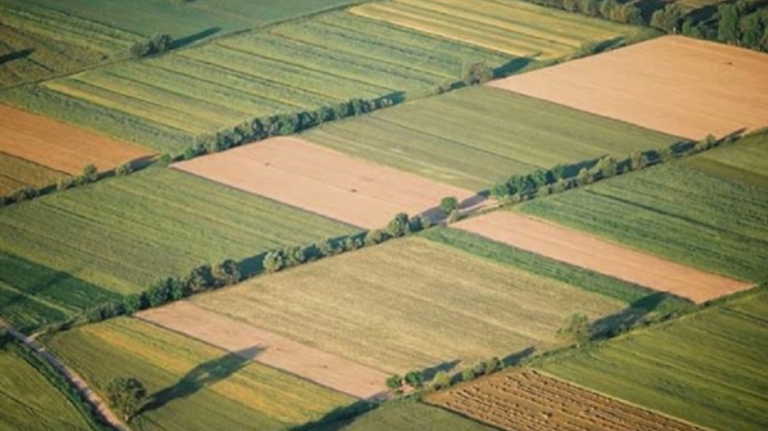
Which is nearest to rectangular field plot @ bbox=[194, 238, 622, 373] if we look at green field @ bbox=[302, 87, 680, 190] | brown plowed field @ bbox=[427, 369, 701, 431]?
brown plowed field @ bbox=[427, 369, 701, 431]

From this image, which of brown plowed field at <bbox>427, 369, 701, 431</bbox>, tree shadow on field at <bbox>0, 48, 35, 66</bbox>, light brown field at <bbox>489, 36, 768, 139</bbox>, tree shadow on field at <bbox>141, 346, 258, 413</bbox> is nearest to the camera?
brown plowed field at <bbox>427, 369, 701, 431</bbox>

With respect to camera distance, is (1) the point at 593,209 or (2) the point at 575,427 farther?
(1) the point at 593,209

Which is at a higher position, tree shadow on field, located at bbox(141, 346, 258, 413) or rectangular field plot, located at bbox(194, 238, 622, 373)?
rectangular field plot, located at bbox(194, 238, 622, 373)

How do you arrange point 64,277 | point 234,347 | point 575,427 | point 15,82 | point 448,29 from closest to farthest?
point 575,427 → point 234,347 → point 64,277 → point 15,82 → point 448,29

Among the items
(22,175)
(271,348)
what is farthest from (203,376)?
(22,175)

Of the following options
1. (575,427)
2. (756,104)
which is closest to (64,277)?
Result: (575,427)

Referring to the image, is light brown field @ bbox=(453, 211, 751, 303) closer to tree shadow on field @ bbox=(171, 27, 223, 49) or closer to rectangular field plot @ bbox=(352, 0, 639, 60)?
rectangular field plot @ bbox=(352, 0, 639, 60)

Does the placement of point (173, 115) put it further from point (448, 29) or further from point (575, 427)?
point (575, 427)
